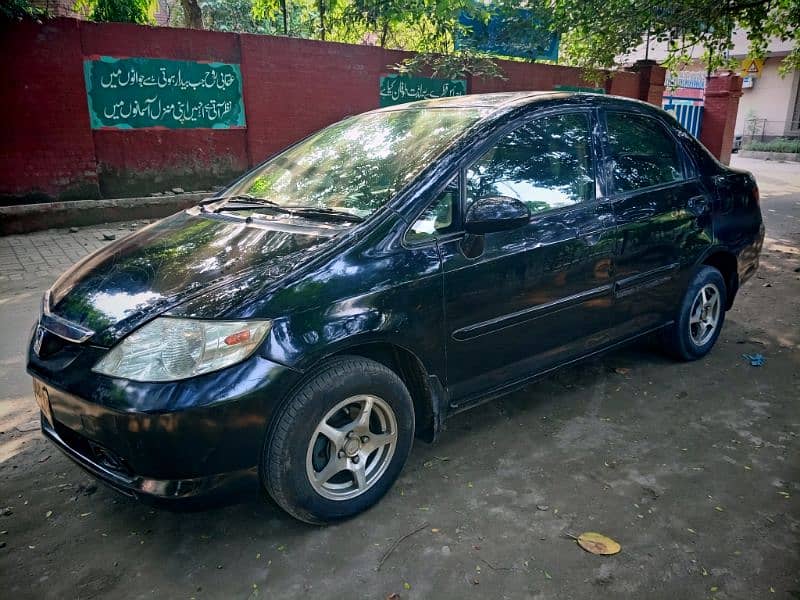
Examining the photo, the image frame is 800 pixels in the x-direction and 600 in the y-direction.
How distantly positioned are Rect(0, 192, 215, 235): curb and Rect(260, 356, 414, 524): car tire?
20.3ft

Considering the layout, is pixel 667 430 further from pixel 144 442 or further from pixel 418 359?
pixel 144 442

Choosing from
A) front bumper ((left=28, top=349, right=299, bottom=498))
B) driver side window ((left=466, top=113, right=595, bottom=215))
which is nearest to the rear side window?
driver side window ((left=466, top=113, right=595, bottom=215))

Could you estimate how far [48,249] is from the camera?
737cm

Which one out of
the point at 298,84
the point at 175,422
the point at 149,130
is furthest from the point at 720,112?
the point at 175,422

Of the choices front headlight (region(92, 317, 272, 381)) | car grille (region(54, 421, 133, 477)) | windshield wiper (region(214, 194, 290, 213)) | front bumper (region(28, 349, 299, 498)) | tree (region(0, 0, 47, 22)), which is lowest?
car grille (region(54, 421, 133, 477))

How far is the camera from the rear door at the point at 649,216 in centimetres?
343

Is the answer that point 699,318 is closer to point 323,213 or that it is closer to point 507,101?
point 507,101

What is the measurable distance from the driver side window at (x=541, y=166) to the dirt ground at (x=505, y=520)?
1.27 meters

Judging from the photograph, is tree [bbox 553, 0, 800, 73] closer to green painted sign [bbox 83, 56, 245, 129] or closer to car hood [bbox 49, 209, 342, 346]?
green painted sign [bbox 83, 56, 245, 129]

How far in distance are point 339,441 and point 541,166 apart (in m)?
1.71

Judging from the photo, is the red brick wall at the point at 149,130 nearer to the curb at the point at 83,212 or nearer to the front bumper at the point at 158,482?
the curb at the point at 83,212

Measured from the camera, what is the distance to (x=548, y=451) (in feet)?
10.3

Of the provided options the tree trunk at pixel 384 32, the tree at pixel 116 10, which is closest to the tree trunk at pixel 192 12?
the tree at pixel 116 10

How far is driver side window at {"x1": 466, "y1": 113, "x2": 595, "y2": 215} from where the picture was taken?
9.61ft
